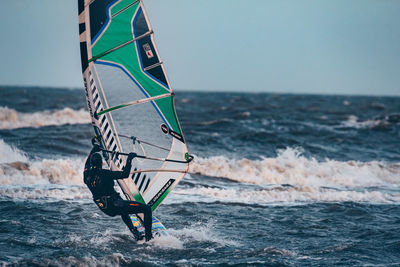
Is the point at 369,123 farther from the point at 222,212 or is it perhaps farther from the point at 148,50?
the point at 148,50

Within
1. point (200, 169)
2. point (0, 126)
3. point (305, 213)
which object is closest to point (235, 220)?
point (305, 213)

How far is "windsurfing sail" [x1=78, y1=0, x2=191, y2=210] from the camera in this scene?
20.4 feet

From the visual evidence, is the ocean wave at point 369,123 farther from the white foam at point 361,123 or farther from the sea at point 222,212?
the sea at point 222,212

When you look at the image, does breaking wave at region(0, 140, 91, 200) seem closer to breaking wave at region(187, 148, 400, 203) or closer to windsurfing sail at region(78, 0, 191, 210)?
breaking wave at region(187, 148, 400, 203)

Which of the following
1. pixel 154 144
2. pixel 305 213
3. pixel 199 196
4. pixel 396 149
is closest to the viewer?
pixel 154 144

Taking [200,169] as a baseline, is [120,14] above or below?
above

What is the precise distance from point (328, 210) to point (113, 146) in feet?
14.9

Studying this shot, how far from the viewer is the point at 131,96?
6516 mm

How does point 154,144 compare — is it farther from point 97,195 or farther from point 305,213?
point 305,213

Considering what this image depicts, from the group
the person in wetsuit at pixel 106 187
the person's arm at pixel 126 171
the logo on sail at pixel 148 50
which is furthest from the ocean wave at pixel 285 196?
the logo on sail at pixel 148 50

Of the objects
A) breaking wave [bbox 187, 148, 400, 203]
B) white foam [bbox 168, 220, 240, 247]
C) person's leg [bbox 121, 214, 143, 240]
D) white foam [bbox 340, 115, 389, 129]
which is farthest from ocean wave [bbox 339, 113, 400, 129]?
person's leg [bbox 121, 214, 143, 240]

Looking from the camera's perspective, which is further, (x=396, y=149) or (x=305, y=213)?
(x=396, y=149)

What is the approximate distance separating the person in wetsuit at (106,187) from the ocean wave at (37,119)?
1568 centimetres

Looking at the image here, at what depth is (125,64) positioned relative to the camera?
21.1 ft
